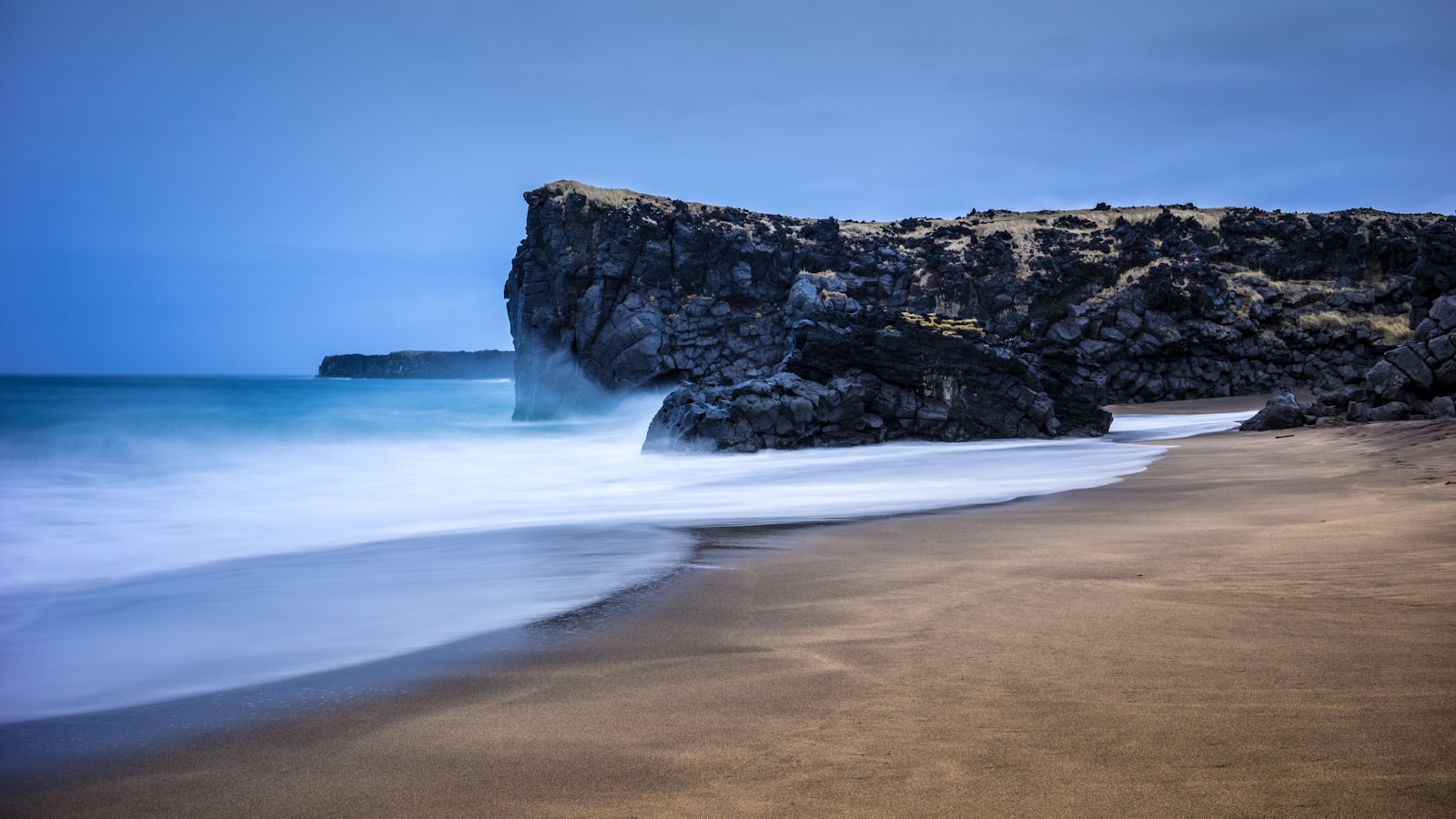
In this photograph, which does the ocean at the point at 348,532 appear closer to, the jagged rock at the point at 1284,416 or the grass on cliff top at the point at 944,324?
the jagged rock at the point at 1284,416

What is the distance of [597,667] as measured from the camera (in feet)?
11.4

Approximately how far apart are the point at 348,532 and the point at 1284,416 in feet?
52.9

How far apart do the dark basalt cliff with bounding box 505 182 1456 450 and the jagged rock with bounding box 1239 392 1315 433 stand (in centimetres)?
1675

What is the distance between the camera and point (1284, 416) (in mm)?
15453

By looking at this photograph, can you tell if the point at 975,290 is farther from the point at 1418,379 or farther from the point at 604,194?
the point at 1418,379

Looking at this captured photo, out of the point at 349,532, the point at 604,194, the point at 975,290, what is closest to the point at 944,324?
the point at 349,532

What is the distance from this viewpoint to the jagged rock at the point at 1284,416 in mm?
15320

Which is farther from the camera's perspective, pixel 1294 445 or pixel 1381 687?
A: pixel 1294 445

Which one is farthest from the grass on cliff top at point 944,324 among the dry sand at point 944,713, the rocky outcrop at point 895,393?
the dry sand at point 944,713

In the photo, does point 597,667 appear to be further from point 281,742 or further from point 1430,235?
point 1430,235

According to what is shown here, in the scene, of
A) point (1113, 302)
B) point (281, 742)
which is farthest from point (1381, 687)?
point (1113, 302)

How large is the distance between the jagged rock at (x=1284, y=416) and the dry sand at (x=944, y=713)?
1236 centimetres

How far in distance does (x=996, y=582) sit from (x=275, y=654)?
3805mm

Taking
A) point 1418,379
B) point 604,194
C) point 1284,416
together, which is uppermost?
point 604,194
